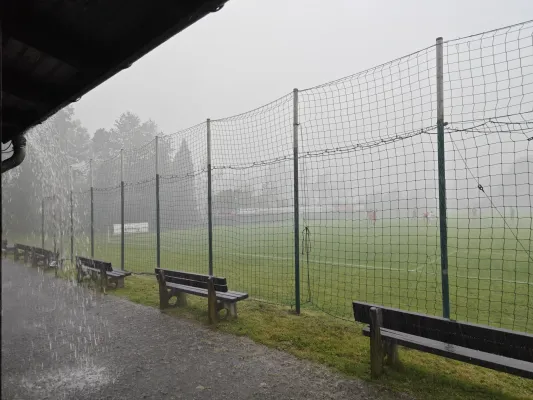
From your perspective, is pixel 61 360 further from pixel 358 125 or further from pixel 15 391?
pixel 358 125

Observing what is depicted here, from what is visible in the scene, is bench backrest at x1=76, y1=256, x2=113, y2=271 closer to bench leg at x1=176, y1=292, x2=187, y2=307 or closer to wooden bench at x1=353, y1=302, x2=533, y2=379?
bench leg at x1=176, y1=292, x2=187, y2=307

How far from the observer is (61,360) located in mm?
4195

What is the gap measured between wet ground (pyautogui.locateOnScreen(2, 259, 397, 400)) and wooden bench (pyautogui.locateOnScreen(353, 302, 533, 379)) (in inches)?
19.0

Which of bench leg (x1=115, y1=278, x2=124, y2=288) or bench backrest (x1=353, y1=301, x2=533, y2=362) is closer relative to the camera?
bench backrest (x1=353, y1=301, x2=533, y2=362)

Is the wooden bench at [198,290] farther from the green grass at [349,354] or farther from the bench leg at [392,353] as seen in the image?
the bench leg at [392,353]

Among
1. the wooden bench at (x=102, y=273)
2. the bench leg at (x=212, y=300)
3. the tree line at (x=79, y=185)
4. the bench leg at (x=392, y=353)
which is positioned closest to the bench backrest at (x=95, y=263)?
the wooden bench at (x=102, y=273)

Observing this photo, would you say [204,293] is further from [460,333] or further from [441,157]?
[441,157]

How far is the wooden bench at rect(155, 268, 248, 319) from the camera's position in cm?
523

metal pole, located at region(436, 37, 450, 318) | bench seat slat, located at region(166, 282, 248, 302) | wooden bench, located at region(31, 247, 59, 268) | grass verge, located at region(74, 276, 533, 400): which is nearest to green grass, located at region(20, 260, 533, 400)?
grass verge, located at region(74, 276, 533, 400)

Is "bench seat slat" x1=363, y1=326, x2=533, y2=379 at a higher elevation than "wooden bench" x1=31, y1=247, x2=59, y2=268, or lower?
higher

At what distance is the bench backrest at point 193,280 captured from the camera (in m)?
5.42

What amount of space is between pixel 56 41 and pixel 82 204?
12.2 metres

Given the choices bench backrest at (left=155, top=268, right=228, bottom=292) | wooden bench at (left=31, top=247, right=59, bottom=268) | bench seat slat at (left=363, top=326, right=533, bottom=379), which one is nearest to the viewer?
bench seat slat at (left=363, top=326, right=533, bottom=379)

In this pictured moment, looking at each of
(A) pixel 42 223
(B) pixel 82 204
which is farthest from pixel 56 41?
(A) pixel 42 223
